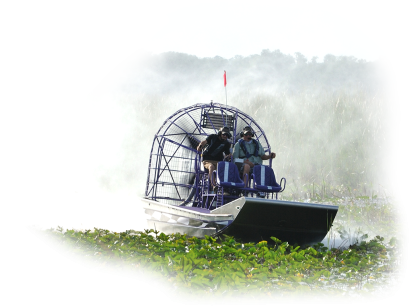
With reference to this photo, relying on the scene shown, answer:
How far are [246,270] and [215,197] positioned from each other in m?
3.31

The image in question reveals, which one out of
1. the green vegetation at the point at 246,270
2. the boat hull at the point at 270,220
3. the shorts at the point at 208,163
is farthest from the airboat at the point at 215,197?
the green vegetation at the point at 246,270

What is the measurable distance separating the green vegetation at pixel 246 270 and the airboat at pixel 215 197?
26 cm

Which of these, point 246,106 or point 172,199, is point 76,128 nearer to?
point 172,199

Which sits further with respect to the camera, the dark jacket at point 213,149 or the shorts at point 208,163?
the dark jacket at point 213,149

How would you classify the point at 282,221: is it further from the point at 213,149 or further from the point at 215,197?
the point at 213,149

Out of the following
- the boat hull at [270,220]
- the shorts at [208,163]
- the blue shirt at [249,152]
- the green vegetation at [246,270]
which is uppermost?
the blue shirt at [249,152]

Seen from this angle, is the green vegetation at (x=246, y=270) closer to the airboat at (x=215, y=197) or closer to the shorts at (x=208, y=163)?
the airboat at (x=215, y=197)

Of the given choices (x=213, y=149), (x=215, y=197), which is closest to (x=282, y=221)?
(x=215, y=197)

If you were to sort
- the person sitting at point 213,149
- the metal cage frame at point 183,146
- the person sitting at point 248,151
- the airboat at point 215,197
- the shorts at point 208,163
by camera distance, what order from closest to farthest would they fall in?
1. the airboat at point 215,197
2. the person sitting at point 248,151
3. the shorts at point 208,163
4. the person sitting at point 213,149
5. the metal cage frame at point 183,146

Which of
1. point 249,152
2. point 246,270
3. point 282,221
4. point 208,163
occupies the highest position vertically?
point 249,152

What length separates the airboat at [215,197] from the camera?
227 inches

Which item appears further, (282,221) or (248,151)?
(248,151)

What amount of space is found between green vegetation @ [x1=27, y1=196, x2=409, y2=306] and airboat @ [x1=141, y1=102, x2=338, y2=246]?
0.85ft

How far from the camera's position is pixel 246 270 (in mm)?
4191
